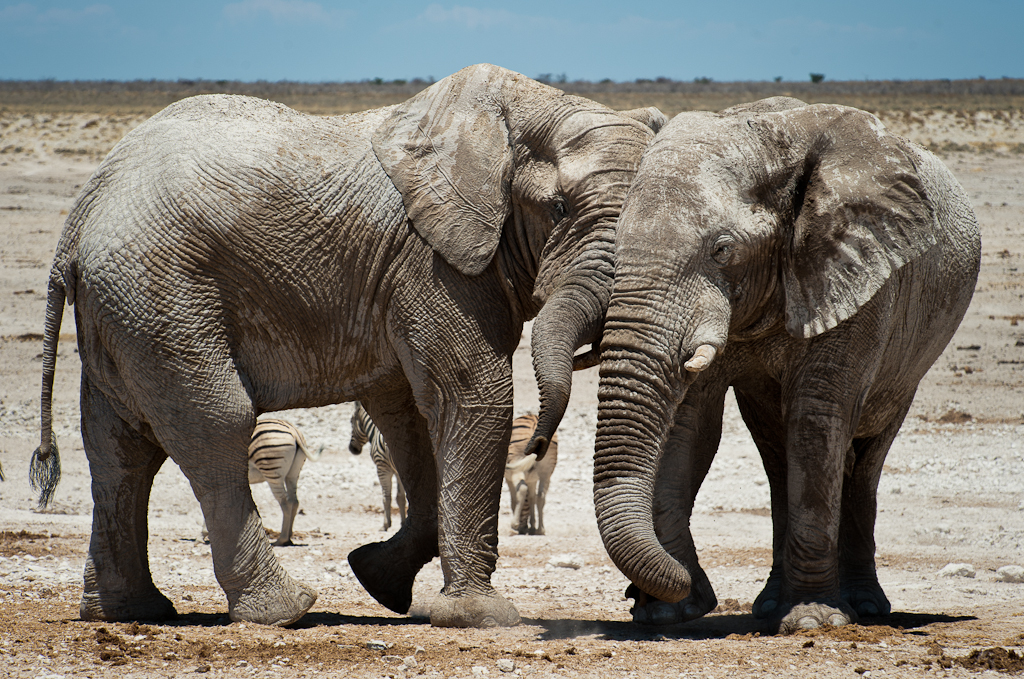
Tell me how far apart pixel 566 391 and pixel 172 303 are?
2073mm

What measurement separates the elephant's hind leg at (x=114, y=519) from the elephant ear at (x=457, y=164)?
2.06 metres

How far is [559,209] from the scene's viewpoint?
5738mm

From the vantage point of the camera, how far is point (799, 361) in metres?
5.79

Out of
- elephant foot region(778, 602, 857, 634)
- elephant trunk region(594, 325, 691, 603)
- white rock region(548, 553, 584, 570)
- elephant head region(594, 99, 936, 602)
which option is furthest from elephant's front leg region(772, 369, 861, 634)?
white rock region(548, 553, 584, 570)

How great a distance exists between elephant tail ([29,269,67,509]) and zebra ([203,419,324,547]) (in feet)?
9.43

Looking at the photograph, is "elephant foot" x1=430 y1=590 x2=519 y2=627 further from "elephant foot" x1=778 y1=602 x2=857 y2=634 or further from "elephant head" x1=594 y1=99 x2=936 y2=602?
"elephant foot" x1=778 y1=602 x2=857 y2=634

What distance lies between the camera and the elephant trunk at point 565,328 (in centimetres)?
520

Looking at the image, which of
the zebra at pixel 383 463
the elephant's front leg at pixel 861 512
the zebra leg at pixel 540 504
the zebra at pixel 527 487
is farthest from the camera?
the zebra at pixel 383 463

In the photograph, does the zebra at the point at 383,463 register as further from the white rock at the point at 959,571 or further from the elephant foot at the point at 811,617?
the elephant foot at the point at 811,617

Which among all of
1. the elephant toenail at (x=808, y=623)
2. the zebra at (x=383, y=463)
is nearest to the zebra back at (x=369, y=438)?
the zebra at (x=383, y=463)

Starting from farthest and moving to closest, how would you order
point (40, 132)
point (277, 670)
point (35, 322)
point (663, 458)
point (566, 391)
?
point (40, 132) < point (35, 322) < point (663, 458) < point (566, 391) < point (277, 670)

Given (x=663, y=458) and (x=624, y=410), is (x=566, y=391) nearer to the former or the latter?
(x=624, y=410)

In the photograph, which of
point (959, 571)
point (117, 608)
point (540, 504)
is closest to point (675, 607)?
point (959, 571)

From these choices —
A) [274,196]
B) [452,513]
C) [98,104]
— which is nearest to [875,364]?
[452,513]
